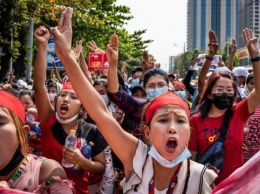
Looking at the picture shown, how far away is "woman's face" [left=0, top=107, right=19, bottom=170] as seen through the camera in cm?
242

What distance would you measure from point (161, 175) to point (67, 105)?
4.79ft

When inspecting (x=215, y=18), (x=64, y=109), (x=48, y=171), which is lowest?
(x=48, y=171)

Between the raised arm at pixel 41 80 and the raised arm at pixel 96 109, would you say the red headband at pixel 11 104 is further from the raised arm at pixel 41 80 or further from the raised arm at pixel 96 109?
the raised arm at pixel 41 80

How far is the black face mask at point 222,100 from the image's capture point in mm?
4109

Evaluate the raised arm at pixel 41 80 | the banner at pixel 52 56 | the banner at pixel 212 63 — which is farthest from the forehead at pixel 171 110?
the banner at pixel 52 56

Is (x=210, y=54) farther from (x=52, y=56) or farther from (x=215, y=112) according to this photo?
(x=52, y=56)

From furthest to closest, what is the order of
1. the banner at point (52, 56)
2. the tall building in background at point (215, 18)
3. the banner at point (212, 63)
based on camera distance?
the tall building in background at point (215, 18) → the banner at point (52, 56) → the banner at point (212, 63)

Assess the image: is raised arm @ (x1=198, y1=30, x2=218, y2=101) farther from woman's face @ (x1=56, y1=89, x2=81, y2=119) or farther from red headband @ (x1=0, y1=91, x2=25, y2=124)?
red headband @ (x1=0, y1=91, x2=25, y2=124)

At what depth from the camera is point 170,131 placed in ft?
8.88

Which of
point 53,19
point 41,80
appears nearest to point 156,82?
point 41,80

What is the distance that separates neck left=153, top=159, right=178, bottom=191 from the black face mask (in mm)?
1448

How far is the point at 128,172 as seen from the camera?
9.16ft

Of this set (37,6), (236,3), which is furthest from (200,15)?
(37,6)

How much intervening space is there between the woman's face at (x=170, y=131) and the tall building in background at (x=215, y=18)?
15259cm
